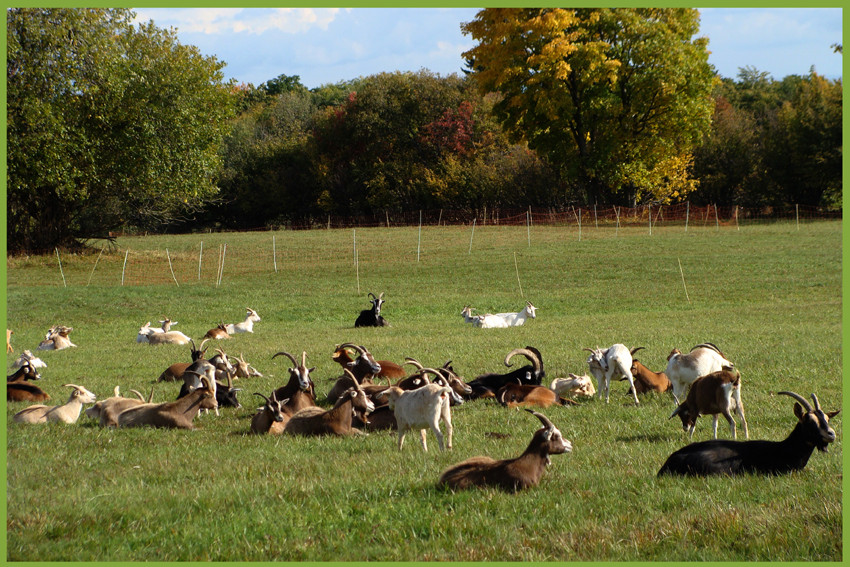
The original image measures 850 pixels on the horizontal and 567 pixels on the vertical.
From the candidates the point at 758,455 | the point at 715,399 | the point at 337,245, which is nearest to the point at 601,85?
the point at 337,245

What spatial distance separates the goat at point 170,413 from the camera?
9.84 meters

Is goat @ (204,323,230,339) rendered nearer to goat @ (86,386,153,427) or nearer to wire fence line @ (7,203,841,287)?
goat @ (86,386,153,427)

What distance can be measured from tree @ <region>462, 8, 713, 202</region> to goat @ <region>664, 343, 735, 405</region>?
3963 cm

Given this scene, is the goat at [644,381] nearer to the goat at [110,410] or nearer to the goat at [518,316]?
the goat at [110,410]

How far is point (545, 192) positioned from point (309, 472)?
56.4 m

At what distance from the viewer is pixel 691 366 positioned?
979 centimetres

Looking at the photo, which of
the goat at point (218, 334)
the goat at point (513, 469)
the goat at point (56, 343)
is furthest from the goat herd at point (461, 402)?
the goat at point (218, 334)

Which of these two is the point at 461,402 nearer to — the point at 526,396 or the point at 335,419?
the point at 335,419

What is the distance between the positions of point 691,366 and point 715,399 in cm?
141

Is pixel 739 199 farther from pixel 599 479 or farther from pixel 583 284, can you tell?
pixel 599 479

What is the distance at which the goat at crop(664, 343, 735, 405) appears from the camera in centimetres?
975

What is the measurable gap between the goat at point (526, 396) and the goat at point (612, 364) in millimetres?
723

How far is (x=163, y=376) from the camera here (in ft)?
45.1

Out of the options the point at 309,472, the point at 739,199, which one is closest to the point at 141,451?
the point at 309,472
